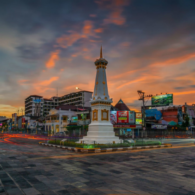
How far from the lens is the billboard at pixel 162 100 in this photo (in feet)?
222

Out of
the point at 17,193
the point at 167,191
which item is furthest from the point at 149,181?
the point at 17,193

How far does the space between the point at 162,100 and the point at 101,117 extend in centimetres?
5032

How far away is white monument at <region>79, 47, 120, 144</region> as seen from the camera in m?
23.9

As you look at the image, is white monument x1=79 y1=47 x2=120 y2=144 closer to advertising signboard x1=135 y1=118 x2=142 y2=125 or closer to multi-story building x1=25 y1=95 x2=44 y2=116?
advertising signboard x1=135 y1=118 x2=142 y2=125

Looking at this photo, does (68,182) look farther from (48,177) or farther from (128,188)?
(128,188)

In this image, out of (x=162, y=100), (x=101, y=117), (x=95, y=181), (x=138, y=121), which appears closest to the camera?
(x=95, y=181)

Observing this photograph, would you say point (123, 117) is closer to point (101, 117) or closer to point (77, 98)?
point (101, 117)

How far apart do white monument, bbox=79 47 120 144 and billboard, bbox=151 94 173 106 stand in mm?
48183

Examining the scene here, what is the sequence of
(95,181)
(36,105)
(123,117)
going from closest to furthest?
(95,181) → (123,117) → (36,105)

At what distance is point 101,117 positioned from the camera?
2498 cm

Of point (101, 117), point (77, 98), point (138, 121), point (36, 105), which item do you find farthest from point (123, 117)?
point (36, 105)

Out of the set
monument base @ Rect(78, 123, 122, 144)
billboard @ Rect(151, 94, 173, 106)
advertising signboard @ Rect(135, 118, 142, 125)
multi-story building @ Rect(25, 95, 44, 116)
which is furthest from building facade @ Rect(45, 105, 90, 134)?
multi-story building @ Rect(25, 95, 44, 116)

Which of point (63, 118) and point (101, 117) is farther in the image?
point (63, 118)

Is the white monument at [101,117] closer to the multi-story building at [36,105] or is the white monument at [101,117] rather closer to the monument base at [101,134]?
the monument base at [101,134]
